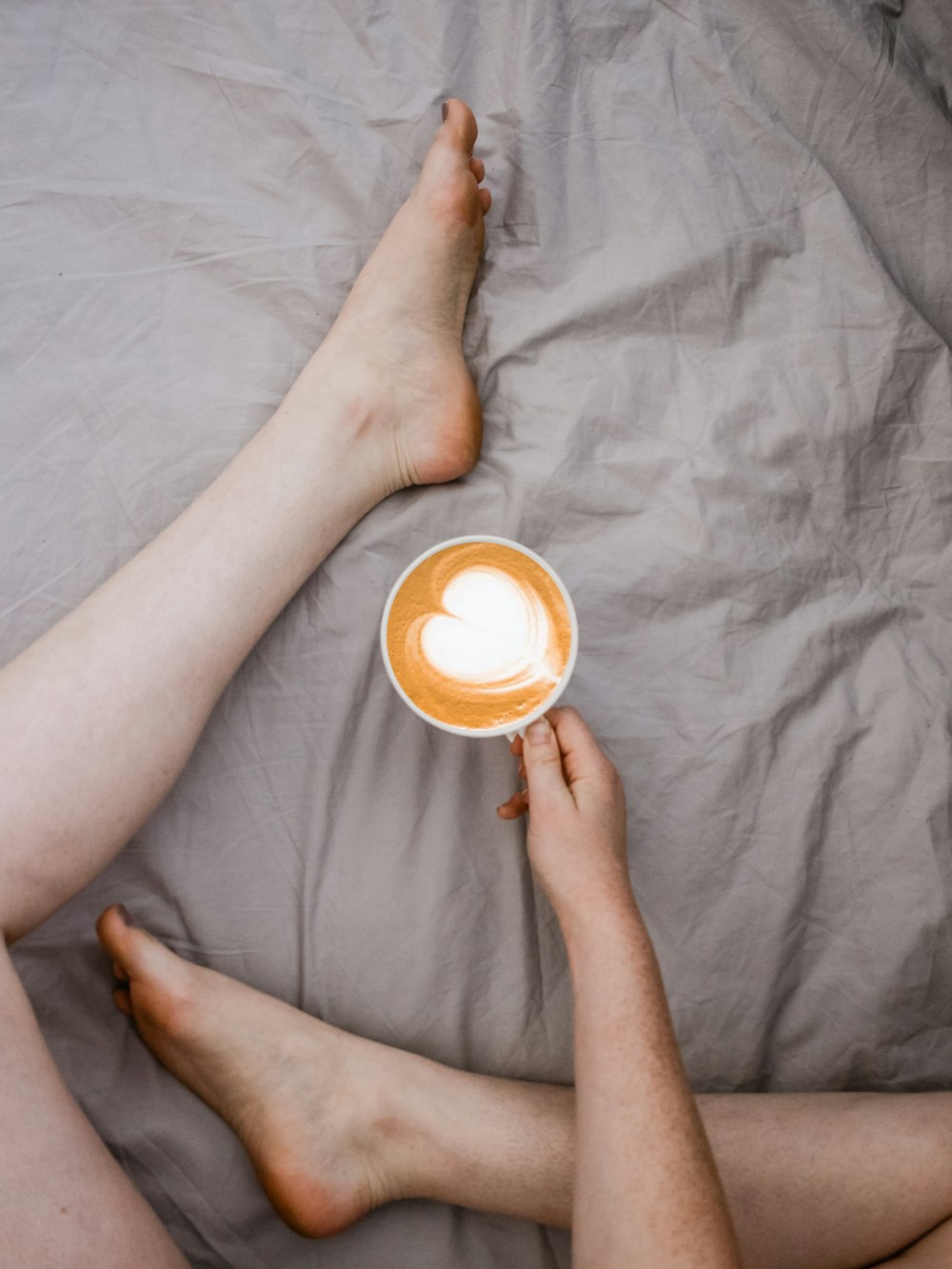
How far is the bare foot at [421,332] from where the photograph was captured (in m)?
1.03

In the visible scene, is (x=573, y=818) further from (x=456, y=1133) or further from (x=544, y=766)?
(x=456, y=1133)

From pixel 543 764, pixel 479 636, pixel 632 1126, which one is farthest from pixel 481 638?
pixel 632 1126

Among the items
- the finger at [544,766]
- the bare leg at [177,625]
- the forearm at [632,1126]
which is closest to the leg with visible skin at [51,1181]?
the bare leg at [177,625]

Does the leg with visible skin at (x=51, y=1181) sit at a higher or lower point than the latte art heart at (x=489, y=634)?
lower

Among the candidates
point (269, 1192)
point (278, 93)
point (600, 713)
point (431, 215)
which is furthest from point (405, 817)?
point (278, 93)

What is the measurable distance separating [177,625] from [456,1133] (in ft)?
1.90

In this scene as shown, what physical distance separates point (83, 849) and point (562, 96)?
39.2 inches

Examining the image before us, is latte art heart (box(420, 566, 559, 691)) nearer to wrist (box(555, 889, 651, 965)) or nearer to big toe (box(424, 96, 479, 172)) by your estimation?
wrist (box(555, 889, 651, 965))

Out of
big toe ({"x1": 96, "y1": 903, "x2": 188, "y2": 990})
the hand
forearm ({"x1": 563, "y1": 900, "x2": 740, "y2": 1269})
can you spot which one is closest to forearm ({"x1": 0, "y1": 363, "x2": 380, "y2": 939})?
big toe ({"x1": 96, "y1": 903, "x2": 188, "y2": 990})

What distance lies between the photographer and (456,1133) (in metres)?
0.91

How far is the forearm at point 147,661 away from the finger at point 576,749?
325mm

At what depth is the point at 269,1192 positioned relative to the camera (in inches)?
35.2

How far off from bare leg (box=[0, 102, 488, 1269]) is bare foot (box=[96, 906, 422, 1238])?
0.14 metres

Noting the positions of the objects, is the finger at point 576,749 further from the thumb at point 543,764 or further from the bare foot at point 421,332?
the bare foot at point 421,332
